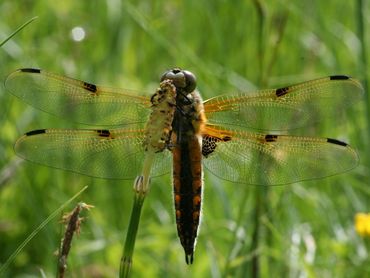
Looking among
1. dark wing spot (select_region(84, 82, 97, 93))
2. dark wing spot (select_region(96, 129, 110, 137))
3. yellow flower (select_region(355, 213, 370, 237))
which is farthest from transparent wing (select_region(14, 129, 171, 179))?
yellow flower (select_region(355, 213, 370, 237))

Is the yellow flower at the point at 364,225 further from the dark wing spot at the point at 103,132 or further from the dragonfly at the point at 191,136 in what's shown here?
the dark wing spot at the point at 103,132

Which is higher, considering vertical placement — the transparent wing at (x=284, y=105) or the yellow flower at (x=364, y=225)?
the transparent wing at (x=284, y=105)

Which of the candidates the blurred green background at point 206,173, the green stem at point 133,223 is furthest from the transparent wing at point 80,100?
the green stem at point 133,223

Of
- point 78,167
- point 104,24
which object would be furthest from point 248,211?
point 104,24

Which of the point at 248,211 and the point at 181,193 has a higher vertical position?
the point at 248,211

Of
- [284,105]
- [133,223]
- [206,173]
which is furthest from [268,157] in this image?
A: [133,223]

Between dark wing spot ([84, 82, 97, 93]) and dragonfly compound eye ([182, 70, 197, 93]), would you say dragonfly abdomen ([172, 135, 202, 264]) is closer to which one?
dragonfly compound eye ([182, 70, 197, 93])

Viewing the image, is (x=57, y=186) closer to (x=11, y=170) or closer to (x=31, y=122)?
(x=31, y=122)

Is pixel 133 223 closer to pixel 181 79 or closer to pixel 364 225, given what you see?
pixel 181 79
